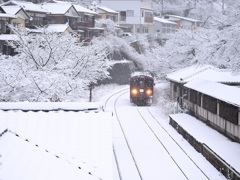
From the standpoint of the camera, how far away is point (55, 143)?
312 inches

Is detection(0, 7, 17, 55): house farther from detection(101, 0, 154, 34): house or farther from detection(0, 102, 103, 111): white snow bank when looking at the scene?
detection(101, 0, 154, 34): house

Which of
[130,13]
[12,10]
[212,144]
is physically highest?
[130,13]

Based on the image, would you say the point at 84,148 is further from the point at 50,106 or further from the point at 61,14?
the point at 61,14

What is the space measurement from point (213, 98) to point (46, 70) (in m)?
10.7

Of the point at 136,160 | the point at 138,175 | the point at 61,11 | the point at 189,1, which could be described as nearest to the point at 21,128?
the point at 138,175

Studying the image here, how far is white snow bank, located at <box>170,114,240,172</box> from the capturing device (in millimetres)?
12708

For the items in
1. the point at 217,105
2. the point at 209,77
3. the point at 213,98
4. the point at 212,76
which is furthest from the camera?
the point at 212,76

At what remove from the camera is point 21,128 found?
853cm

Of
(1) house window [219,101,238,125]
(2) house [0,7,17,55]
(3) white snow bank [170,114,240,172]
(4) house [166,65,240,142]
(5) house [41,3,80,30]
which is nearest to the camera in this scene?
(3) white snow bank [170,114,240,172]

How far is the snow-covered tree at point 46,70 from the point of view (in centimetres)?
1795

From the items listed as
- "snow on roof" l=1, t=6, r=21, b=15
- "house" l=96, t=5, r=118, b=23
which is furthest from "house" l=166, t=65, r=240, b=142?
"house" l=96, t=5, r=118, b=23

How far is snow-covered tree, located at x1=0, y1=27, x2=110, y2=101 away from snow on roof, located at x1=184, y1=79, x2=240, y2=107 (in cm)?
708

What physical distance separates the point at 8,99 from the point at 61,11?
2824 cm

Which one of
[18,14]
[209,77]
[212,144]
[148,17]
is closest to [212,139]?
[212,144]
